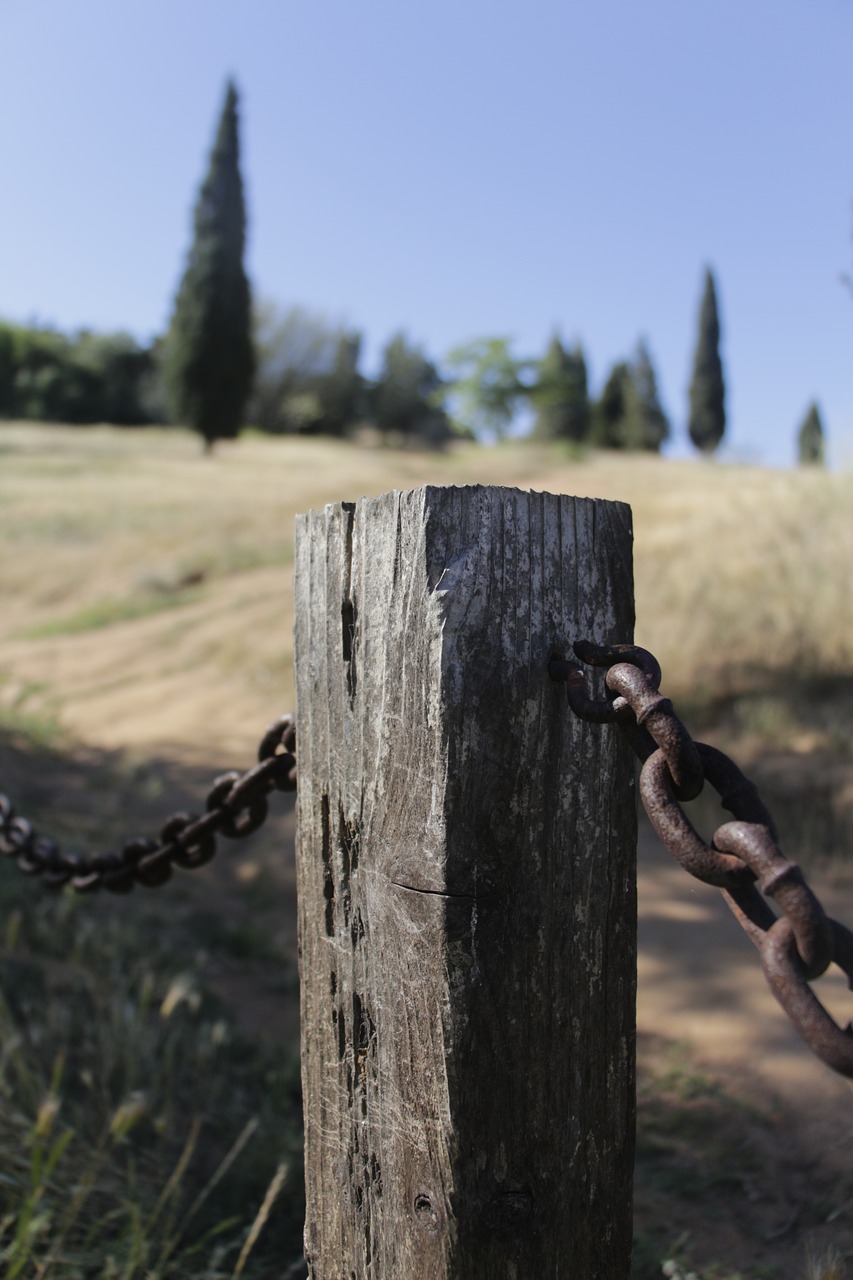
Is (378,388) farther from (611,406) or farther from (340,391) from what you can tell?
(611,406)

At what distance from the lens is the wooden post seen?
3.65 feet

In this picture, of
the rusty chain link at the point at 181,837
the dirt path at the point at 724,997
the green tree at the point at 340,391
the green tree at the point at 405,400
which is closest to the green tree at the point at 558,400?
the green tree at the point at 405,400

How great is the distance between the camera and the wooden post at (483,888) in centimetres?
111

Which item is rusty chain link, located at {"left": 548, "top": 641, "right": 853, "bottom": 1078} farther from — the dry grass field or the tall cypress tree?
the tall cypress tree

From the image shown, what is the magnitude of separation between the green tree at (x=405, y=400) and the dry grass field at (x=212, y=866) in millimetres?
32405

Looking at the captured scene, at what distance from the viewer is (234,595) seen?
14.2m

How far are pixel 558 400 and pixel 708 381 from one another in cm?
1147

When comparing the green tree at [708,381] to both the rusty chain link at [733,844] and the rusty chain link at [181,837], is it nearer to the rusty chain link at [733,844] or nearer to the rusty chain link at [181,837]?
the rusty chain link at [181,837]

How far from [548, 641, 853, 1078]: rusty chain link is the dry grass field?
1160mm

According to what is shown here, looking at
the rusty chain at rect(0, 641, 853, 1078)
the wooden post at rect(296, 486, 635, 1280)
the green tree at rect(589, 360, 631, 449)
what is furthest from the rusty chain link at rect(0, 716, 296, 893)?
the green tree at rect(589, 360, 631, 449)

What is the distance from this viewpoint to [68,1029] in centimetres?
295

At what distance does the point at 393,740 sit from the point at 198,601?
1374cm

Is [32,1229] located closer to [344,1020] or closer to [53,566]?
[344,1020]

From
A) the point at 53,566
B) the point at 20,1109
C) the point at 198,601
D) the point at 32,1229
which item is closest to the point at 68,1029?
the point at 20,1109
